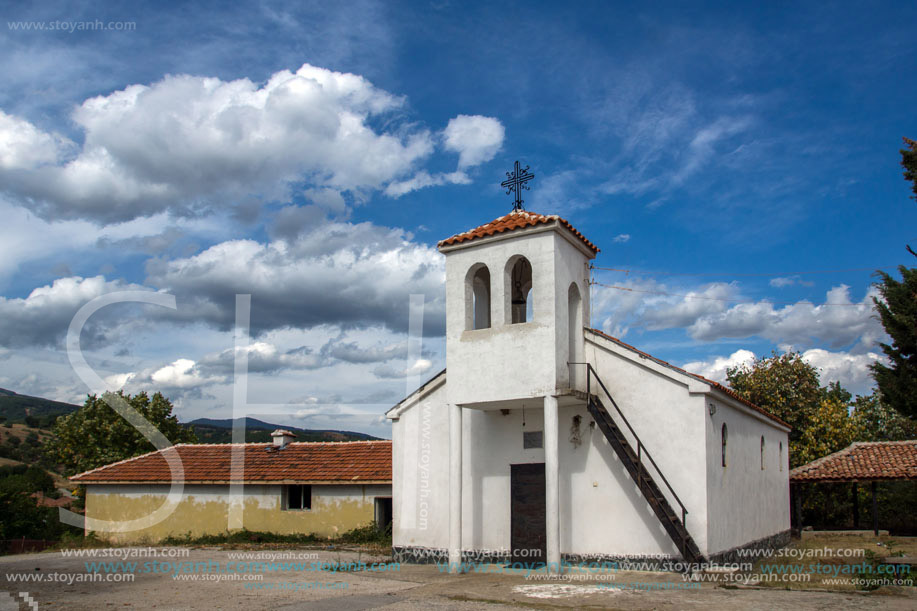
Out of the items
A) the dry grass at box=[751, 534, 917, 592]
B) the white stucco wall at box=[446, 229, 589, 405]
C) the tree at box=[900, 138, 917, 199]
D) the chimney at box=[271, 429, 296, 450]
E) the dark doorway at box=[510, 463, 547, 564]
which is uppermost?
the tree at box=[900, 138, 917, 199]

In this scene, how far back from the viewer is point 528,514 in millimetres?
15664

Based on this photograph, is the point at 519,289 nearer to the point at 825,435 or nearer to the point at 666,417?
the point at 666,417

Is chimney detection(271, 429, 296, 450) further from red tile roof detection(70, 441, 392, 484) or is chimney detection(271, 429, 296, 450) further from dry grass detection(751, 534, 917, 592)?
dry grass detection(751, 534, 917, 592)

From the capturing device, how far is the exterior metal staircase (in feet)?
43.5

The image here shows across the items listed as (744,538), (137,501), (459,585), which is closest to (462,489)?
(459,585)

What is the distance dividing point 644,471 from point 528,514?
10.4 feet

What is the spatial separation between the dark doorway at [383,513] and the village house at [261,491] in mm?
33

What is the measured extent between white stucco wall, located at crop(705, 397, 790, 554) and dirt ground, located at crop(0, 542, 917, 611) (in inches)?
85.1

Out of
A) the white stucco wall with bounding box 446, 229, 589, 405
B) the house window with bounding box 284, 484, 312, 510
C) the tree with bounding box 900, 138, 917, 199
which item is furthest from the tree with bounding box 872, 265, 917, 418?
the house window with bounding box 284, 484, 312, 510

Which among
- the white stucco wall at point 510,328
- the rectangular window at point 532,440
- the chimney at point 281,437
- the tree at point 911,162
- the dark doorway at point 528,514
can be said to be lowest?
the dark doorway at point 528,514

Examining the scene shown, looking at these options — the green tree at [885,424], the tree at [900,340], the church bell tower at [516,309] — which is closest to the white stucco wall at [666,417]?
the church bell tower at [516,309]

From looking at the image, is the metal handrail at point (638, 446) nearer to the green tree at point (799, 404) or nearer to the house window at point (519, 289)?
the house window at point (519, 289)

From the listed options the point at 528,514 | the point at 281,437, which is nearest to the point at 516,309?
the point at 528,514

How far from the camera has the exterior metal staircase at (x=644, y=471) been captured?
43.5ft
